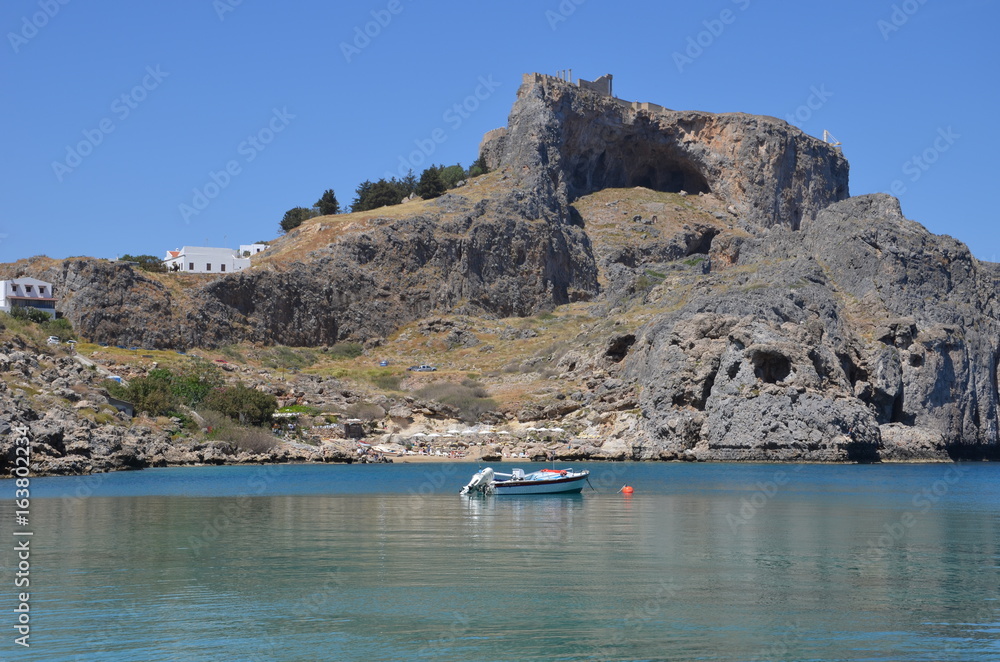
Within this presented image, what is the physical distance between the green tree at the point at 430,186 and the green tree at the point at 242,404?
5138 centimetres

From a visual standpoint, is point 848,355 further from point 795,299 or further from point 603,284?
point 603,284

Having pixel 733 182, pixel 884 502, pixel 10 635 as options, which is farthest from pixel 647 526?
pixel 733 182

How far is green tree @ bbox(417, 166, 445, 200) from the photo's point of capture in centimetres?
12006

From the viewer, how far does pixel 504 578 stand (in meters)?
23.0

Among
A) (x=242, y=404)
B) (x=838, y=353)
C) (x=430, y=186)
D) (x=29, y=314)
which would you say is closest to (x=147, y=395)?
(x=242, y=404)

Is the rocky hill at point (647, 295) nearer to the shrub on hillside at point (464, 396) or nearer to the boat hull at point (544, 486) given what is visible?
the shrub on hillside at point (464, 396)

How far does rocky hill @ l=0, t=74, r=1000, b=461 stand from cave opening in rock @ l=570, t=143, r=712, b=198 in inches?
12.4

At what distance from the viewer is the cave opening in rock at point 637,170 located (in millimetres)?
133500

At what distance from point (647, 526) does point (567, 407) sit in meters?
45.7

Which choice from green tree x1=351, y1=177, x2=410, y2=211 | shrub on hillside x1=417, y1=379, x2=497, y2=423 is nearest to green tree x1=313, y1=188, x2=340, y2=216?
green tree x1=351, y1=177, x2=410, y2=211

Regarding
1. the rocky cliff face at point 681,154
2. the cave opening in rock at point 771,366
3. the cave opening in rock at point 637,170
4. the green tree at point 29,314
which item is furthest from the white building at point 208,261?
the cave opening in rock at point 771,366

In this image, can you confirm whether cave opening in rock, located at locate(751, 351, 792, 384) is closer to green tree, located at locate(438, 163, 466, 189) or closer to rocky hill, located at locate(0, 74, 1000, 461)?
rocky hill, located at locate(0, 74, 1000, 461)

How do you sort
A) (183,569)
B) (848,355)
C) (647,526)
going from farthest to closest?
(848,355)
(647,526)
(183,569)

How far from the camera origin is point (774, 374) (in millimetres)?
68750
